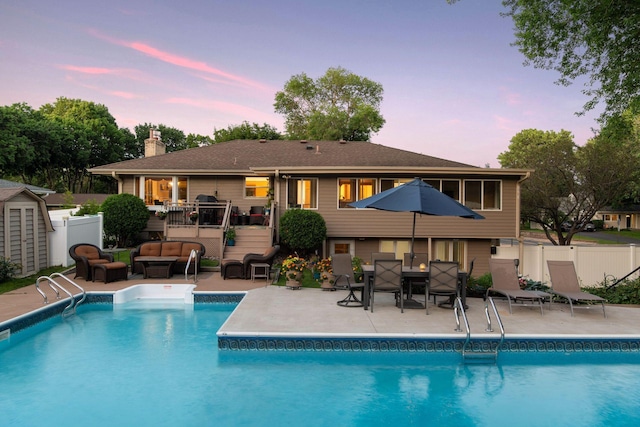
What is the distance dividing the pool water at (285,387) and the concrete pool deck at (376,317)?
0.44m

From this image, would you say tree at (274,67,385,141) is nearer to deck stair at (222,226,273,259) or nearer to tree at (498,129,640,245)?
tree at (498,129,640,245)

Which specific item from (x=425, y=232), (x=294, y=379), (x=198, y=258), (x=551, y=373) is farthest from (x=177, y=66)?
(x=551, y=373)

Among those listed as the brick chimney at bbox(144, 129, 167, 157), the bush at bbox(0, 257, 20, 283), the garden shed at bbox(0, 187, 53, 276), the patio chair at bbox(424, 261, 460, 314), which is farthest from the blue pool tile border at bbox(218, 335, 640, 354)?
the brick chimney at bbox(144, 129, 167, 157)

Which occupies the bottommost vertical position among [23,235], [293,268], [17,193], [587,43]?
[293,268]

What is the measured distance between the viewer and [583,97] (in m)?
15.5

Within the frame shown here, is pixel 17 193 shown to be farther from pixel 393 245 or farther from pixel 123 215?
pixel 393 245

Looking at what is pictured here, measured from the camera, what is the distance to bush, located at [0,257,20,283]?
1172 cm

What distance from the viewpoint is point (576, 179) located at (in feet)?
87.0

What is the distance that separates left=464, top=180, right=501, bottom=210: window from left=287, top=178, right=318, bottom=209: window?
247 inches

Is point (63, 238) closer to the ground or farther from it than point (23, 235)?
closer to the ground

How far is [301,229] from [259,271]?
11.5ft

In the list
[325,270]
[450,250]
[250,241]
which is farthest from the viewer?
[450,250]

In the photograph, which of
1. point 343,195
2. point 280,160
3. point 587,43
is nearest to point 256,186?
point 280,160

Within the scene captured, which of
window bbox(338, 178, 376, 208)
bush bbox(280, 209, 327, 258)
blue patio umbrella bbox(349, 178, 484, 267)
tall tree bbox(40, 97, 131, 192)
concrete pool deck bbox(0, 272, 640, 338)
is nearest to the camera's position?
concrete pool deck bbox(0, 272, 640, 338)
